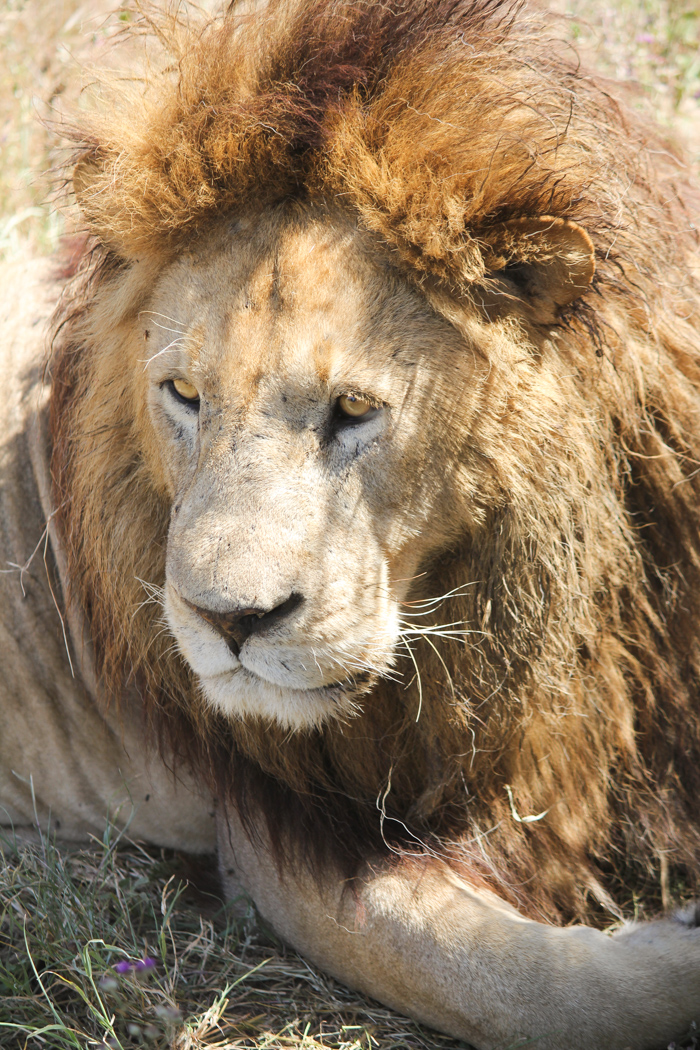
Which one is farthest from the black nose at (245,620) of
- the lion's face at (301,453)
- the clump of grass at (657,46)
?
the clump of grass at (657,46)

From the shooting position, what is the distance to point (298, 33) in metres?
1.99

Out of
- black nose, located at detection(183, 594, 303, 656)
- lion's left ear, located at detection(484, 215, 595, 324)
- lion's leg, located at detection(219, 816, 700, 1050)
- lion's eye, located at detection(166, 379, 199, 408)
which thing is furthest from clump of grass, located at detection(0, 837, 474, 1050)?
lion's left ear, located at detection(484, 215, 595, 324)

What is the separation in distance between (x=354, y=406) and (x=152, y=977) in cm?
143

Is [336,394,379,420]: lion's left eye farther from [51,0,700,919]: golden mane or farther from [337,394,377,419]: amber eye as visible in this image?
[51,0,700,919]: golden mane

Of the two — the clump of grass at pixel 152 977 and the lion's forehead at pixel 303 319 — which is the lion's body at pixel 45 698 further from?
the lion's forehead at pixel 303 319

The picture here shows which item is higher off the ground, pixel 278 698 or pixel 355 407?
pixel 355 407

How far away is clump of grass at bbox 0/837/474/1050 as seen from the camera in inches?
88.6

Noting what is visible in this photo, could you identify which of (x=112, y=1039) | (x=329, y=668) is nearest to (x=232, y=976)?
(x=112, y=1039)

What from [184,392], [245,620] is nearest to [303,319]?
[184,392]

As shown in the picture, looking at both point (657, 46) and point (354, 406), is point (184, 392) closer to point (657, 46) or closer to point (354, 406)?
point (354, 406)

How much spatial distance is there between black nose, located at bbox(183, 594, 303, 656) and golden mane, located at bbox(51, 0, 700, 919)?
421mm

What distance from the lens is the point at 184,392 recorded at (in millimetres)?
2051

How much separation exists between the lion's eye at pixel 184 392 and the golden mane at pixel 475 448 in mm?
232

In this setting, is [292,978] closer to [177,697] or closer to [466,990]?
[466,990]
